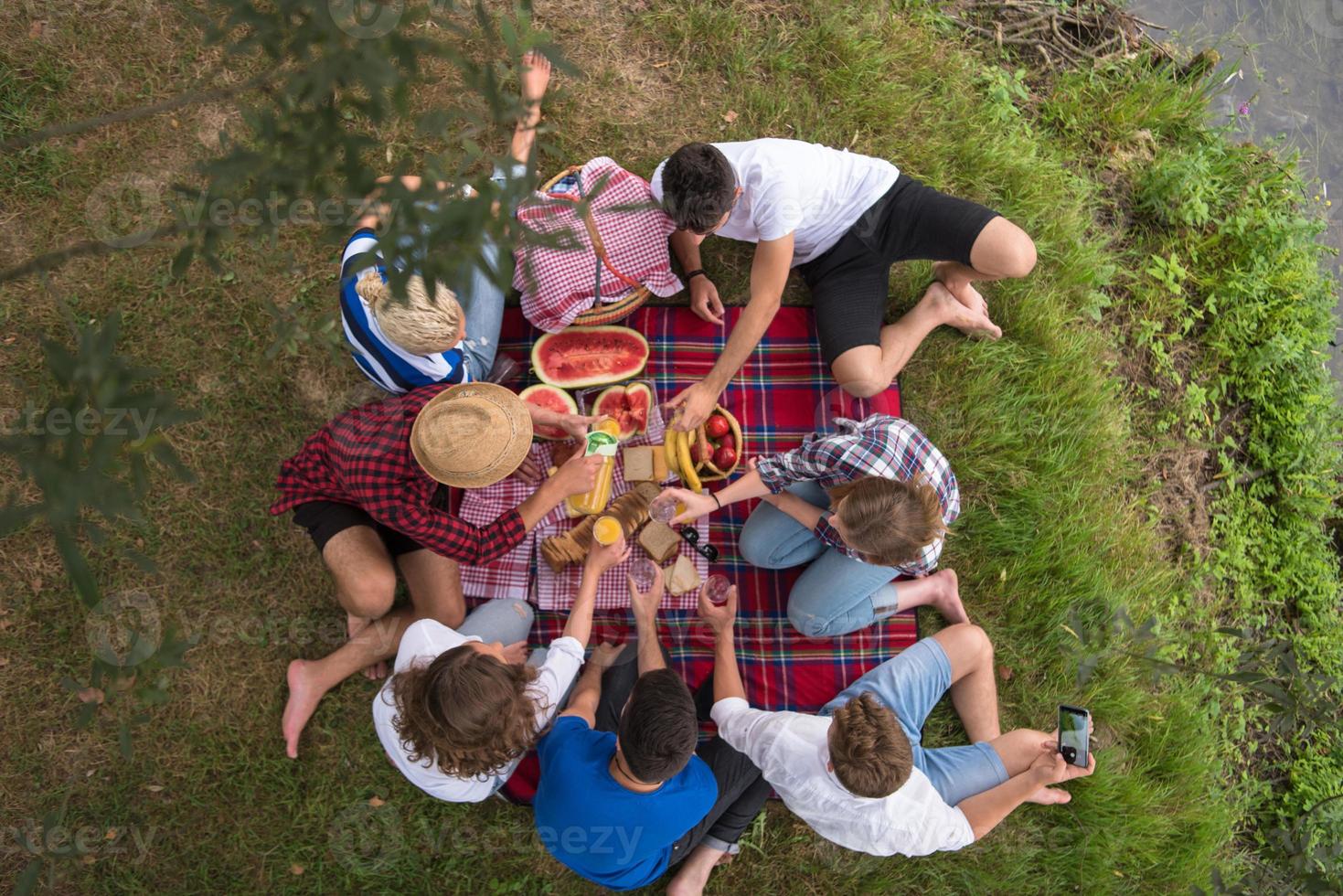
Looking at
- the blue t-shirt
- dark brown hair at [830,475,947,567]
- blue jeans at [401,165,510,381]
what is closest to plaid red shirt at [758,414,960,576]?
dark brown hair at [830,475,947,567]

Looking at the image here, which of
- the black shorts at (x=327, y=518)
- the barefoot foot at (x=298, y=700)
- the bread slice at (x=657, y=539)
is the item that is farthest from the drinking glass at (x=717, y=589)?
the barefoot foot at (x=298, y=700)

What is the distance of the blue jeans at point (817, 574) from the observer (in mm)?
4070

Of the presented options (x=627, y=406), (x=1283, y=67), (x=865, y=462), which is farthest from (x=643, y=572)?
(x=1283, y=67)

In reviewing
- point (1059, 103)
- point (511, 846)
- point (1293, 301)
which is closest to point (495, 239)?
point (511, 846)

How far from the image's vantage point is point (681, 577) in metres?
4.27

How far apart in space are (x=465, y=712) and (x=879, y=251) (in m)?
3.16

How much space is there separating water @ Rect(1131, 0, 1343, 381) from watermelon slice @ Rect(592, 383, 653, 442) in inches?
183

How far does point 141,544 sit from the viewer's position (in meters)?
4.39

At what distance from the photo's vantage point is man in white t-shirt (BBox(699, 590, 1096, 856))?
3447 millimetres

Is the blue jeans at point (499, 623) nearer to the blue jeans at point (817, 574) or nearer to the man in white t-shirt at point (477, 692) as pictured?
the man in white t-shirt at point (477, 692)

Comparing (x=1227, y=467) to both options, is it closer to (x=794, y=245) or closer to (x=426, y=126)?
(x=794, y=245)

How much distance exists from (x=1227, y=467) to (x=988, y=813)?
278 cm

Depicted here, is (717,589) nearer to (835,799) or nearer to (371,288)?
(835,799)

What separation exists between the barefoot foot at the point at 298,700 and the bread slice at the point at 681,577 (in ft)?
6.50
